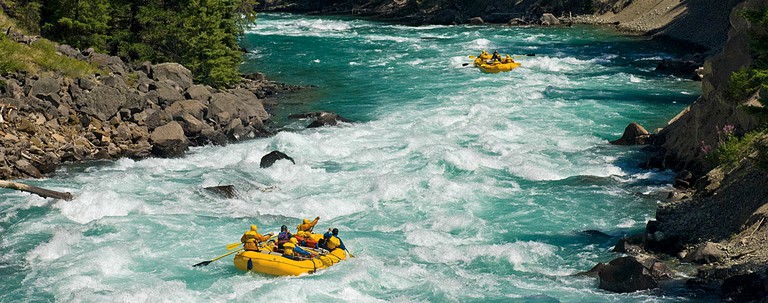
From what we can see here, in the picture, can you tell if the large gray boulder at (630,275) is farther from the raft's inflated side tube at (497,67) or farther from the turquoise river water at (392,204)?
the raft's inflated side tube at (497,67)

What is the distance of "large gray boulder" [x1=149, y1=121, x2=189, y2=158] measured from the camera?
29203mm

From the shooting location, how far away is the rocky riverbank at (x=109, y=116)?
27641 millimetres

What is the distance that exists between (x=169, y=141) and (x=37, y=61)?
6.04 metres

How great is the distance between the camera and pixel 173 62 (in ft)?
128

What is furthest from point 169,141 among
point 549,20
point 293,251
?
point 549,20

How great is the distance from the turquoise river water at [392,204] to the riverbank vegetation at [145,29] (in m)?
3.87

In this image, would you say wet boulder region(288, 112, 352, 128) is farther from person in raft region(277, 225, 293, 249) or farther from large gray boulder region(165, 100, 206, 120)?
person in raft region(277, 225, 293, 249)

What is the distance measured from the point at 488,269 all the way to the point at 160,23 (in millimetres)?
26029

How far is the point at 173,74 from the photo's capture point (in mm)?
35406

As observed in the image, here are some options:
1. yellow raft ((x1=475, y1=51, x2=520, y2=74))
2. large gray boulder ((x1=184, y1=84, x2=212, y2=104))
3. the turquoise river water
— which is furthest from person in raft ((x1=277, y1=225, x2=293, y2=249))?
yellow raft ((x1=475, y1=51, x2=520, y2=74))

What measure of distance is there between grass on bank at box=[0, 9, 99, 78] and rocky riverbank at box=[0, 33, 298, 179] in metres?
0.41

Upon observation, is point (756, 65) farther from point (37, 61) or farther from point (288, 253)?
point (37, 61)

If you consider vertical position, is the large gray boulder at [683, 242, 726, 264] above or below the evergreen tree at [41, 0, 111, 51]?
below

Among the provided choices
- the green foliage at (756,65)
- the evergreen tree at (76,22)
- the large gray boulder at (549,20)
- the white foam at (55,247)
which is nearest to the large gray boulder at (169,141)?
the white foam at (55,247)
